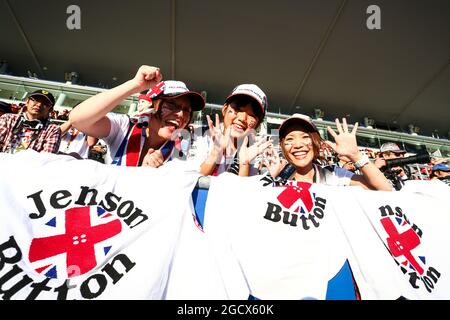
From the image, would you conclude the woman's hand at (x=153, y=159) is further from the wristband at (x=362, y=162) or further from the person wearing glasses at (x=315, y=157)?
the wristband at (x=362, y=162)

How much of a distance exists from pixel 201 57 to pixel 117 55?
5.15 ft

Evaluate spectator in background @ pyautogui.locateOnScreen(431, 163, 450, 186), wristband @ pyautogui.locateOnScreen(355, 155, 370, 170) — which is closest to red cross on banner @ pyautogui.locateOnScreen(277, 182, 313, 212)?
wristband @ pyautogui.locateOnScreen(355, 155, 370, 170)

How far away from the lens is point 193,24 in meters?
3.75

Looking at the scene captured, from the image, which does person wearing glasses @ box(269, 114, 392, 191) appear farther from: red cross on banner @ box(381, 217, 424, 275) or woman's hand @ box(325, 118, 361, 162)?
red cross on banner @ box(381, 217, 424, 275)

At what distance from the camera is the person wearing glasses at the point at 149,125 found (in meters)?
0.99

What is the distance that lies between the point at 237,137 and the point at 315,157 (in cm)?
45

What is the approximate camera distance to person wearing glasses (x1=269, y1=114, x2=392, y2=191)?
1.17 m

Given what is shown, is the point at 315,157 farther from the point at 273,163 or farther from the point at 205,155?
the point at 205,155

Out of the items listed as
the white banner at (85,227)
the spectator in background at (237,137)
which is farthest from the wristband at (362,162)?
the white banner at (85,227)

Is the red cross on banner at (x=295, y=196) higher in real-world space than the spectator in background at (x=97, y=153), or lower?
higher

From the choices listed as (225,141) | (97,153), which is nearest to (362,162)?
(225,141)

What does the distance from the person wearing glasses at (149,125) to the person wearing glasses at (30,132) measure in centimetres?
116

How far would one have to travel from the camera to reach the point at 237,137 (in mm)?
1276
